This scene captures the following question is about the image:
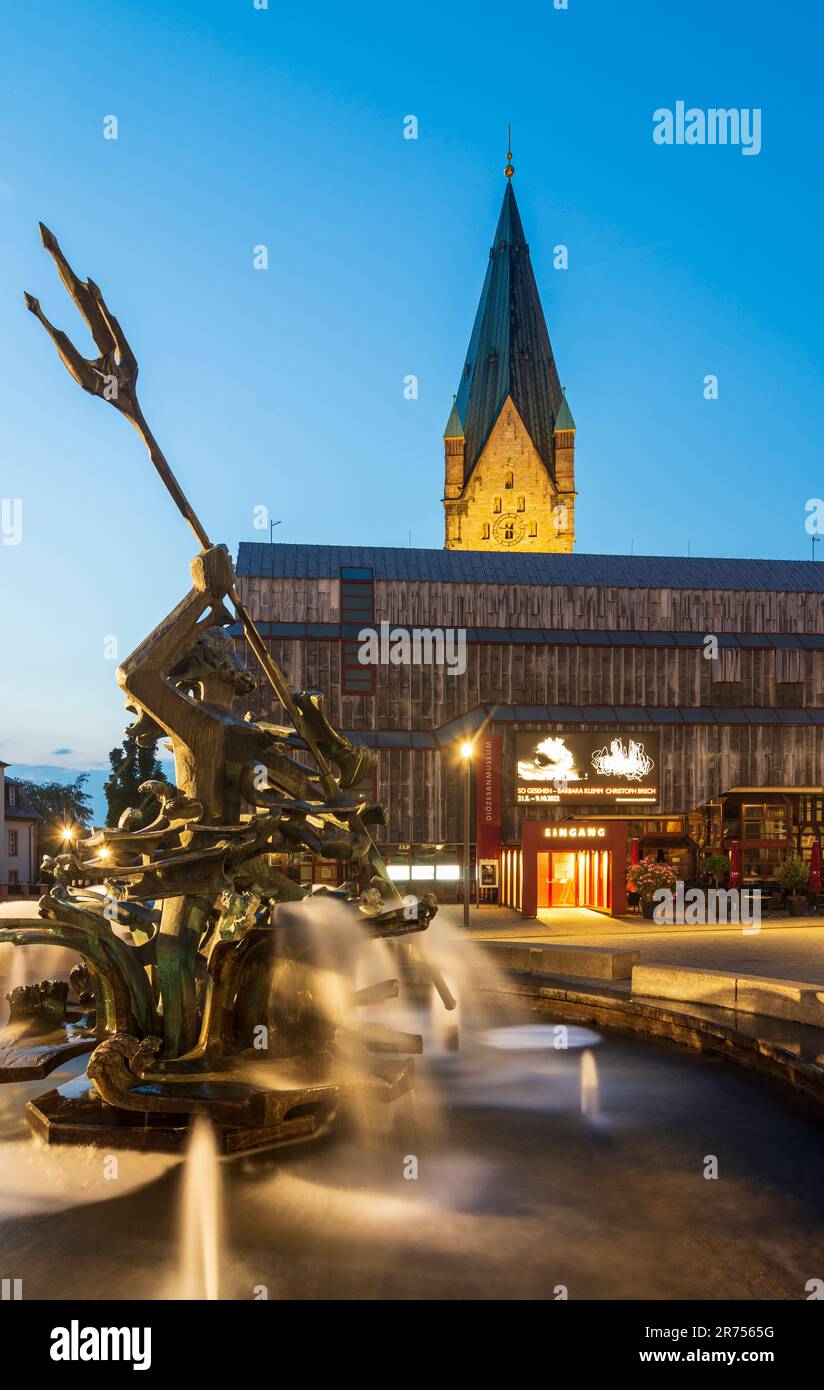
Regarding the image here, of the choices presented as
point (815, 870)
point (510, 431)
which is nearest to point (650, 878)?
point (815, 870)

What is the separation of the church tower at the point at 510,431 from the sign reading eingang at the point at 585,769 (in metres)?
59.3

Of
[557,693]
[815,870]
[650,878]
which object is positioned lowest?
[815,870]

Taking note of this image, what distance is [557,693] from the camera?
1479 inches

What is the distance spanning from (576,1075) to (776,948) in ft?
45.7

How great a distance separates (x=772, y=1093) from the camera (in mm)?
9078

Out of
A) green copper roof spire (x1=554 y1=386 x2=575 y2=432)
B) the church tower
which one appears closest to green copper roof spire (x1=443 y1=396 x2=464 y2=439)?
the church tower

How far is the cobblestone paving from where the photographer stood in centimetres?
1856

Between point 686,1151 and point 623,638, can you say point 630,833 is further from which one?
point 686,1151

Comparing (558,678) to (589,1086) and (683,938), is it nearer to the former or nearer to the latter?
(683,938)

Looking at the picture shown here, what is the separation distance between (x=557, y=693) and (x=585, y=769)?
3.58 m

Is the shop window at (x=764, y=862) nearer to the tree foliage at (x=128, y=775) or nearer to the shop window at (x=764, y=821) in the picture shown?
the shop window at (x=764, y=821)

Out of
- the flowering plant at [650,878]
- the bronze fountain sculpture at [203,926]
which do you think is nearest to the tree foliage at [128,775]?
the flowering plant at [650,878]

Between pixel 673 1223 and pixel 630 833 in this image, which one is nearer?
pixel 673 1223
